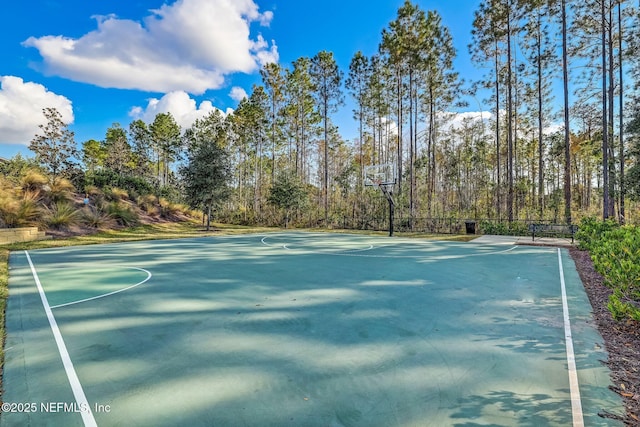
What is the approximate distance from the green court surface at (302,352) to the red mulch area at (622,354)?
0.09 meters

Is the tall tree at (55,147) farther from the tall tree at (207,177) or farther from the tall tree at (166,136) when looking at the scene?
the tall tree at (166,136)

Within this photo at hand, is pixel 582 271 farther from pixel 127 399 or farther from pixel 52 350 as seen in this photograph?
pixel 52 350

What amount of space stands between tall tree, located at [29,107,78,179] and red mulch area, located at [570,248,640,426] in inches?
873

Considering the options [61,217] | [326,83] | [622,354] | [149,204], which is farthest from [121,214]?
[622,354]

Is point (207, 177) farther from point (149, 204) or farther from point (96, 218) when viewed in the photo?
point (149, 204)

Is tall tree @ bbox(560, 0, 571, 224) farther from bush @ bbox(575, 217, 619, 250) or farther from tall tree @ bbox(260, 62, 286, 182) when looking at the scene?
tall tree @ bbox(260, 62, 286, 182)

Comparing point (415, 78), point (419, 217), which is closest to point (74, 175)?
point (419, 217)

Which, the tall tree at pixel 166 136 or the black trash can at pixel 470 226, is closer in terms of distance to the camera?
the black trash can at pixel 470 226

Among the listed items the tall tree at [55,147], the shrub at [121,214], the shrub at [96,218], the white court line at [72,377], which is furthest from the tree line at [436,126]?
the white court line at [72,377]

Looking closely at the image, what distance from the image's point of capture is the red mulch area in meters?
1.92

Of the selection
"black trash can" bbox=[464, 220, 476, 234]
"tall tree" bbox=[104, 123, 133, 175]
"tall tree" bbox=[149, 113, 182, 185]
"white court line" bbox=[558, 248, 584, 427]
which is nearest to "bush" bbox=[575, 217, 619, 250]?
"black trash can" bbox=[464, 220, 476, 234]

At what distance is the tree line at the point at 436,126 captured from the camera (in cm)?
1298

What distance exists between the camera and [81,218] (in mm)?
14055

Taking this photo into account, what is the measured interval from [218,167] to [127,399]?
16.6 m
